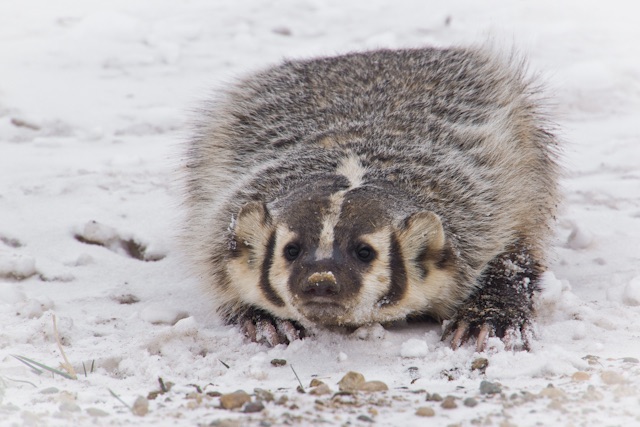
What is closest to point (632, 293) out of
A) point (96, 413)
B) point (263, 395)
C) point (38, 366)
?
point (263, 395)

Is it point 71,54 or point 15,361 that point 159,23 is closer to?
point 71,54

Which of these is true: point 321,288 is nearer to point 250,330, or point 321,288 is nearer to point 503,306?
point 250,330

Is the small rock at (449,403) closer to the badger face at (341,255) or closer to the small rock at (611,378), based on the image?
the small rock at (611,378)

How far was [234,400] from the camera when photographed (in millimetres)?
3084

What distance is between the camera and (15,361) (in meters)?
3.60

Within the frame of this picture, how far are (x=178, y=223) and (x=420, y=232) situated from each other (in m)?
2.04

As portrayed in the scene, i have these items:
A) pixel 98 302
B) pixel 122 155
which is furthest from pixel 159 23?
pixel 98 302

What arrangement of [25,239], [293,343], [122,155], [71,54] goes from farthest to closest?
[71,54]
[122,155]
[25,239]
[293,343]

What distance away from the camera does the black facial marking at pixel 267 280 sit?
4.04m

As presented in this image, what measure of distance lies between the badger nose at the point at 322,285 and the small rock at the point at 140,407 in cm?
88

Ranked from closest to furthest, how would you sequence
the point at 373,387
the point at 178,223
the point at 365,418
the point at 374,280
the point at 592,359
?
the point at 365,418, the point at 373,387, the point at 592,359, the point at 374,280, the point at 178,223

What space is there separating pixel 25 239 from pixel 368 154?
2.14m

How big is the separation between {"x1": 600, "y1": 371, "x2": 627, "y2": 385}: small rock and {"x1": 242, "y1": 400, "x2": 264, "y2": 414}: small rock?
1251 mm

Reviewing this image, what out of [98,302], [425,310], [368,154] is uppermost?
[368,154]
